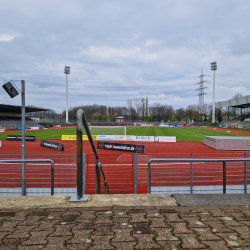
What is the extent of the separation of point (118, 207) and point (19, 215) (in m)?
1.48

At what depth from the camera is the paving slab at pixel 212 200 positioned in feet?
10.7

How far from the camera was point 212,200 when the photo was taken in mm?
3402

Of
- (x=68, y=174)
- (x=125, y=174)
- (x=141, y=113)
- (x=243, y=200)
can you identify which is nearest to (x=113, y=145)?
(x=125, y=174)

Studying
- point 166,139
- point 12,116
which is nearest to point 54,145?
point 166,139

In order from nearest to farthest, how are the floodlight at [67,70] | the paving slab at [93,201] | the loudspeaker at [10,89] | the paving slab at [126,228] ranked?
1. the paving slab at [126,228]
2. the paving slab at [93,201]
3. the loudspeaker at [10,89]
4. the floodlight at [67,70]

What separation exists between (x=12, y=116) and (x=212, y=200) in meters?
73.8

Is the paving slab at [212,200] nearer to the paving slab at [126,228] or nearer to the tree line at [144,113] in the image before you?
the paving slab at [126,228]

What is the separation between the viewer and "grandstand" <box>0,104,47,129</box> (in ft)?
166

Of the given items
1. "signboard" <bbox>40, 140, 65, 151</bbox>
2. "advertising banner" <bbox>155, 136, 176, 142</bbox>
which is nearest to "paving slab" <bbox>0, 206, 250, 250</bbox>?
"signboard" <bbox>40, 140, 65, 151</bbox>

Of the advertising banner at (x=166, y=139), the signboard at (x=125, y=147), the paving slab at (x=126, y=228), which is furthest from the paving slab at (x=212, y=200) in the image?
the advertising banner at (x=166, y=139)

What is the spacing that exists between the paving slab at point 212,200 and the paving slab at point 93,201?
20 cm

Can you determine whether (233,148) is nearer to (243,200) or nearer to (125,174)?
(125,174)

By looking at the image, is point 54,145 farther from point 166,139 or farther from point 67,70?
point 67,70

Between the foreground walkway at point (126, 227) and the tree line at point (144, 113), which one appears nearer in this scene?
the foreground walkway at point (126, 227)
